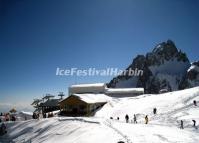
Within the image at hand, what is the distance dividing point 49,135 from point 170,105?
1022 inches

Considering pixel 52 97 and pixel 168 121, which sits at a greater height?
pixel 52 97

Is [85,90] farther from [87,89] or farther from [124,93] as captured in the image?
[124,93]

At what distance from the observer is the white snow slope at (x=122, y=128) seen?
75.6 ft

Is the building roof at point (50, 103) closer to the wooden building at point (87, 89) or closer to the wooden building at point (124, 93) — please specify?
the wooden building at point (87, 89)

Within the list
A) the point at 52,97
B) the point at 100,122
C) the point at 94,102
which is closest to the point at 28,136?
the point at 100,122

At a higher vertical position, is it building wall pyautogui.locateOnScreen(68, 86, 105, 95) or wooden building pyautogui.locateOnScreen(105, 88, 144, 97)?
building wall pyautogui.locateOnScreen(68, 86, 105, 95)

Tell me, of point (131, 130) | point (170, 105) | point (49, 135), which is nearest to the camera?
point (131, 130)

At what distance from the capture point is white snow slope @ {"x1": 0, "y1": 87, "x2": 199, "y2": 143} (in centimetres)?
2303

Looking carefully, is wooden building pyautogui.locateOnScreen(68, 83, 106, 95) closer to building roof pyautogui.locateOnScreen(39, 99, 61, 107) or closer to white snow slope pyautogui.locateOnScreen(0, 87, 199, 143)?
building roof pyautogui.locateOnScreen(39, 99, 61, 107)

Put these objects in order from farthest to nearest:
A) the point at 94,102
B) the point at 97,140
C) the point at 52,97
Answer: the point at 52,97 → the point at 94,102 → the point at 97,140

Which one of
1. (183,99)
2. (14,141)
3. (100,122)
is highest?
(183,99)

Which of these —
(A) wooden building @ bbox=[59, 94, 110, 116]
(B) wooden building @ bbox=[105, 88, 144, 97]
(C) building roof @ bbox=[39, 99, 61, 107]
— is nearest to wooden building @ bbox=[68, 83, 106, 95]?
(B) wooden building @ bbox=[105, 88, 144, 97]

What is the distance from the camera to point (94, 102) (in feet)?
185

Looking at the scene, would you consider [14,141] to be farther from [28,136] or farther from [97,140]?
[97,140]
